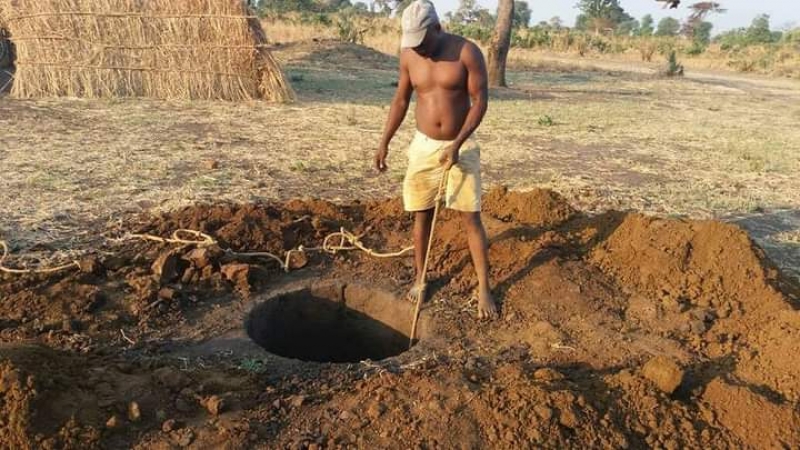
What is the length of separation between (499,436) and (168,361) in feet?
5.46

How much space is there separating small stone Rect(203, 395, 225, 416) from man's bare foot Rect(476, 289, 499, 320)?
5.30ft

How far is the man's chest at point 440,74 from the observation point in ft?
11.6

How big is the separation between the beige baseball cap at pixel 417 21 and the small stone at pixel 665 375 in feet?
6.21

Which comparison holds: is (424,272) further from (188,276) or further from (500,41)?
(500,41)

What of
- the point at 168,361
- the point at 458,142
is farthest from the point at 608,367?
the point at 168,361

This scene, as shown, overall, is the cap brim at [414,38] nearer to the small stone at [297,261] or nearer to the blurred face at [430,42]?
the blurred face at [430,42]

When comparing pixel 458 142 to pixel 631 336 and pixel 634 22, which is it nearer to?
pixel 631 336

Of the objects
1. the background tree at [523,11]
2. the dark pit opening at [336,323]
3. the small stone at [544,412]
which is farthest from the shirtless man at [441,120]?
the background tree at [523,11]

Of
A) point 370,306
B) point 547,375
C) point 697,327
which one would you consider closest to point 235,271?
point 370,306

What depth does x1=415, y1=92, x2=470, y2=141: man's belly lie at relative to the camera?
3.63 m

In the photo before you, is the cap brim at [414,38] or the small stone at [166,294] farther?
the small stone at [166,294]

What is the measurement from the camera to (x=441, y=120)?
3.69 metres

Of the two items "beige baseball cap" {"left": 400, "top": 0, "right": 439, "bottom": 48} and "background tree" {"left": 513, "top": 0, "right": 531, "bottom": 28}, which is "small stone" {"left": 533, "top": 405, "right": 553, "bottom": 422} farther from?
"background tree" {"left": 513, "top": 0, "right": 531, "bottom": 28}

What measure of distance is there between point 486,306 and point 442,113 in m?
1.12
